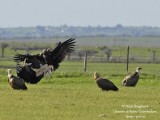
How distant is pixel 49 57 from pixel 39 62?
73 cm

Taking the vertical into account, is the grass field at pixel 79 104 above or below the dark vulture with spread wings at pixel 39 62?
below

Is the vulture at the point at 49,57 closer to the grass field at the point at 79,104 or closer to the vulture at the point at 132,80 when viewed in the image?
the vulture at the point at 132,80

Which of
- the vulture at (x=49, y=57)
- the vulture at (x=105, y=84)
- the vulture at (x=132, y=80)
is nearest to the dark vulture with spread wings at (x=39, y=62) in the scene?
the vulture at (x=49, y=57)

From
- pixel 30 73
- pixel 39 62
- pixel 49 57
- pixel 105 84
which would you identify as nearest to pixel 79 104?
pixel 105 84

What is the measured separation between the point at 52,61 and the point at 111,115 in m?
14.3

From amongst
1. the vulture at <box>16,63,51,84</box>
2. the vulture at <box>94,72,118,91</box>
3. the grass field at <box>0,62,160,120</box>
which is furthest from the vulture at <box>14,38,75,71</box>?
the vulture at <box>94,72,118,91</box>

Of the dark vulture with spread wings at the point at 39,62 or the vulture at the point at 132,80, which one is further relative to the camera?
the dark vulture with spread wings at the point at 39,62

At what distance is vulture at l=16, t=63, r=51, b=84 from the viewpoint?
31.8m

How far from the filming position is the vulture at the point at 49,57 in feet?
109

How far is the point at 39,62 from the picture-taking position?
3347 centimetres

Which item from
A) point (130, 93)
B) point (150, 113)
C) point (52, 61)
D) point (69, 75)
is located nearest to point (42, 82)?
point (52, 61)

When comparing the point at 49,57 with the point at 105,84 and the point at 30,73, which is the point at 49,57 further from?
the point at 105,84

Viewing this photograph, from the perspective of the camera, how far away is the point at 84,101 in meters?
23.2

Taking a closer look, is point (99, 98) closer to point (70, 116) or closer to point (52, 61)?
point (70, 116)
